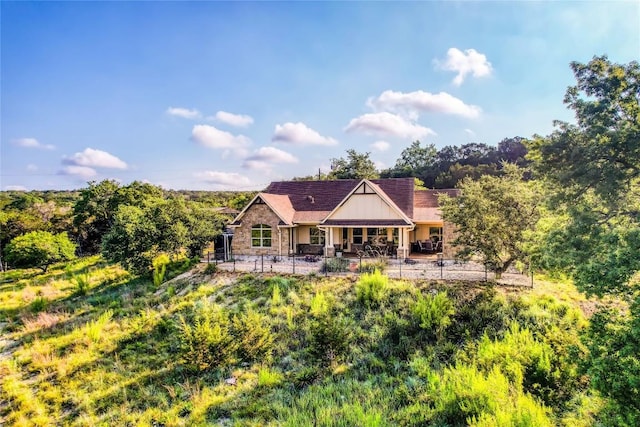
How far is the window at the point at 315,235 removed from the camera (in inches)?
1021

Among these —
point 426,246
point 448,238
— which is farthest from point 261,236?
point 448,238

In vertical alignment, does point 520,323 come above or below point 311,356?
above

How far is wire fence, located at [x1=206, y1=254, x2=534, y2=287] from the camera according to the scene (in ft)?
55.8

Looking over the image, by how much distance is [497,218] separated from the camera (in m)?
15.1

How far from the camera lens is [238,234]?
2461 centimetres

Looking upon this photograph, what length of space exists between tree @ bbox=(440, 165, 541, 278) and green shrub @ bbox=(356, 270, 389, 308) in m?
3.89

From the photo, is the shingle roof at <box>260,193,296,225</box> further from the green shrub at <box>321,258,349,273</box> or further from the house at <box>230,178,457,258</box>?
the green shrub at <box>321,258,349,273</box>

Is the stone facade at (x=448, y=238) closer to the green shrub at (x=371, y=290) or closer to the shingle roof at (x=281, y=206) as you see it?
the green shrub at (x=371, y=290)

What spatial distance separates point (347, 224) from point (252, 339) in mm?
12294

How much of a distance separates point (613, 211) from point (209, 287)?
16.5m

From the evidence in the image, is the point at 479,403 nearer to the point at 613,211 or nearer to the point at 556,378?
the point at 556,378

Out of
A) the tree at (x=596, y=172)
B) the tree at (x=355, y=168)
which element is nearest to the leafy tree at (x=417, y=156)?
the tree at (x=355, y=168)

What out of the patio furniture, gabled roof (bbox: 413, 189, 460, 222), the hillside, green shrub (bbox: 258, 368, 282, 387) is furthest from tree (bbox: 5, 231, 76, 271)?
the patio furniture

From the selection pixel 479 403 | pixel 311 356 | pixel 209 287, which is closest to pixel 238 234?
pixel 209 287
